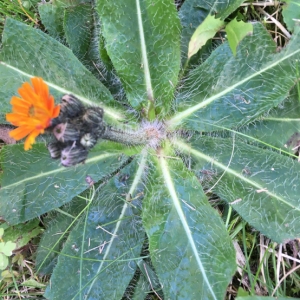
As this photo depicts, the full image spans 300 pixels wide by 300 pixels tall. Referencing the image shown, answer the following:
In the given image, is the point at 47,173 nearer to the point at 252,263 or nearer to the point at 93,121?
the point at 93,121

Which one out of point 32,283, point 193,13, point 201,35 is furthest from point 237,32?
point 32,283

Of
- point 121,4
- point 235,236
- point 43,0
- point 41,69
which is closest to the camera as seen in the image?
point 121,4

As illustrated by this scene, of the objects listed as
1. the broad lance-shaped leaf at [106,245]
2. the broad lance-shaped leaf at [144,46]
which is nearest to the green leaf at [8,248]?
the broad lance-shaped leaf at [106,245]

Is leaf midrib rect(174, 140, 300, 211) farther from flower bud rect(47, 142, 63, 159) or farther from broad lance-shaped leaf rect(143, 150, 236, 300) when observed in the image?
flower bud rect(47, 142, 63, 159)

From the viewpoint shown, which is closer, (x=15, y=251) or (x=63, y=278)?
(x=63, y=278)

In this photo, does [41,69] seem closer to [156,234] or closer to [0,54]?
[0,54]

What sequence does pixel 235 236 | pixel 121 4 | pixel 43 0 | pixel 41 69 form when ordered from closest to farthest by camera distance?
pixel 121 4, pixel 41 69, pixel 235 236, pixel 43 0

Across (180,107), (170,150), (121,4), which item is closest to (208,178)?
(170,150)
